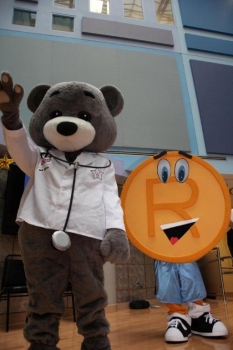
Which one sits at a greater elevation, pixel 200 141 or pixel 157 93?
pixel 157 93

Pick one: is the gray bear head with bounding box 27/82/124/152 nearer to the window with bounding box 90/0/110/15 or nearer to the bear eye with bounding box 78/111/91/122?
the bear eye with bounding box 78/111/91/122

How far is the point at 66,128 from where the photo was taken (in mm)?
1088

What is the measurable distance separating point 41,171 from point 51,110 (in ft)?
0.87

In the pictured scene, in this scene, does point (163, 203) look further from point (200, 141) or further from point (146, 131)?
point (200, 141)

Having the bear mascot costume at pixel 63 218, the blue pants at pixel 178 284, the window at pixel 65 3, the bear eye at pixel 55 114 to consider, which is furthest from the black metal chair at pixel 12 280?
the window at pixel 65 3

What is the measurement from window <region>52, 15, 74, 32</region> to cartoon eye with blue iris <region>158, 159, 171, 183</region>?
3.42 metres

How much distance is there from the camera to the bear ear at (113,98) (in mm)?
1333

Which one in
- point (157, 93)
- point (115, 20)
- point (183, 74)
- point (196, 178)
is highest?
point (115, 20)

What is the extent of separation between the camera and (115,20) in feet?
14.4

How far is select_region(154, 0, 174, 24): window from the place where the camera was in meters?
4.70

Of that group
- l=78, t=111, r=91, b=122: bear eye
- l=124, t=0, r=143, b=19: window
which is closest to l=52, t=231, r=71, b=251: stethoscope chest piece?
l=78, t=111, r=91, b=122: bear eye

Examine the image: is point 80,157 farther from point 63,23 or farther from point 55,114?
point 63,23

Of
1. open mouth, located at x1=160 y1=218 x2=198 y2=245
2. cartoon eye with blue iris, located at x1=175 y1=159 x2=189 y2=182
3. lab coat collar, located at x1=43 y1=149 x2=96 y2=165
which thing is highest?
cartoon eye with blue iris, located at x1=175 y1=159 x2=189 y2=182

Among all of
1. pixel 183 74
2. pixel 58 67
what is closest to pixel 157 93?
pixel 183 74
